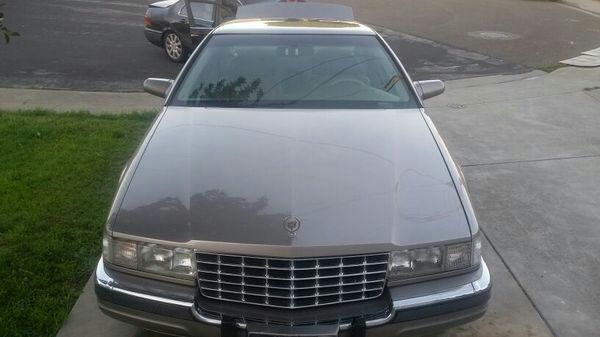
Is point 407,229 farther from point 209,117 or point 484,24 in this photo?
point 484,24

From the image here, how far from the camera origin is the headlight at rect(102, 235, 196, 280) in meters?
3.06

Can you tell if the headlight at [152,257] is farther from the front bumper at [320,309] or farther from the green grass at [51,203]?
the green grass at [51,203]

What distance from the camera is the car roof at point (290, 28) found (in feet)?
16.6

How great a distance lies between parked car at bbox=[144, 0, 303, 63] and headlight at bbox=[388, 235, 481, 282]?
803cm

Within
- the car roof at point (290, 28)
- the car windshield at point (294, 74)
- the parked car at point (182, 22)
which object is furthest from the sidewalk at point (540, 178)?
the parked car at point (182, 22)

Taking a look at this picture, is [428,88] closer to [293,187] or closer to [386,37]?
[293,187]

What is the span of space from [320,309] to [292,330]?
0.55ft

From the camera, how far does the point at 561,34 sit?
16125mm

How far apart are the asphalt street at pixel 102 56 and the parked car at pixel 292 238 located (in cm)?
667

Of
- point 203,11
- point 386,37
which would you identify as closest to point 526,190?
point 203,11

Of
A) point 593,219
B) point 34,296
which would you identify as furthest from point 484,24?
point 34,296

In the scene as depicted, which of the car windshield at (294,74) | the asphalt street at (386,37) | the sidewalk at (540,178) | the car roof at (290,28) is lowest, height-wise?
the asphalt street at (386,37)

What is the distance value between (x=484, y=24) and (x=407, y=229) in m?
15.7

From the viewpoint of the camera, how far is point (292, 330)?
2941 millimetres
